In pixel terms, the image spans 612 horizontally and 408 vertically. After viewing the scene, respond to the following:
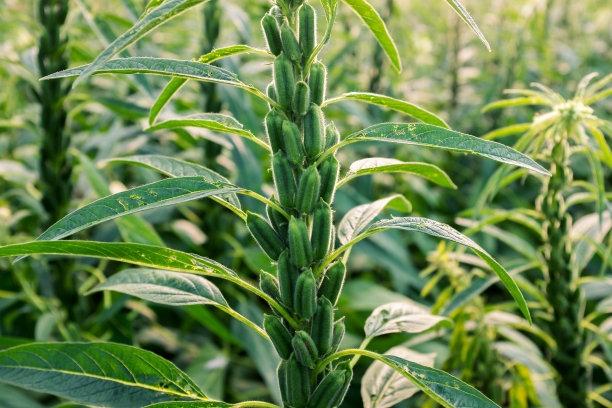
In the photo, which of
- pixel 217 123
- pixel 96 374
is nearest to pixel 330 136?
pixel 217 123

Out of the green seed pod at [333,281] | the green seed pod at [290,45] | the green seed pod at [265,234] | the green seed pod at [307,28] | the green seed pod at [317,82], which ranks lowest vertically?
the green seed pod at [333,281]

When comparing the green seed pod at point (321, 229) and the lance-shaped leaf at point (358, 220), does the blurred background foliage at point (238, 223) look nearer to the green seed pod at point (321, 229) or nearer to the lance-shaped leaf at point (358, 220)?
the lance-shaped leaf at point (358, 220)

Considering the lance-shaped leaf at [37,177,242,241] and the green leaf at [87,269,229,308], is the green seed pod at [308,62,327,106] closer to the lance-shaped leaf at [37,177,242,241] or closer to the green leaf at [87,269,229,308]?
the lance-shaped leaf at [37,177,242,241]

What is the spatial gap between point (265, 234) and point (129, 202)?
20 centimetres

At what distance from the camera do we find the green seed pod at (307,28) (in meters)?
0.73

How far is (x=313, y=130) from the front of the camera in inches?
29.0

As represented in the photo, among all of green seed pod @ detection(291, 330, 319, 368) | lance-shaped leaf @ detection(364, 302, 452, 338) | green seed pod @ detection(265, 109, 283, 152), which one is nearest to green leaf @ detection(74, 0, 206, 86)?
green seed pod @ detection(265, 109, 283, 152)

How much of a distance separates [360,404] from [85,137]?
142 cm

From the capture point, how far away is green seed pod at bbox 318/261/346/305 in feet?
2.61

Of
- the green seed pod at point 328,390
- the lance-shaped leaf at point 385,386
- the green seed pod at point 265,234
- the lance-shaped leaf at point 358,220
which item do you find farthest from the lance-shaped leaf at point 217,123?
the lance-shaped leaf at point 385,386

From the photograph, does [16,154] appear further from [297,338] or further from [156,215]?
[297,338]

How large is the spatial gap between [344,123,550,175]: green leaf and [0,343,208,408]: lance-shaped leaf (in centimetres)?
43

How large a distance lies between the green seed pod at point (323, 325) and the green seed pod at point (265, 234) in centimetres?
10

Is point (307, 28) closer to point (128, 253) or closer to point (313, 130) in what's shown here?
point (313, 130)
